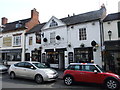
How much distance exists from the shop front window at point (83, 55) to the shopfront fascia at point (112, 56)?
1.79 metres

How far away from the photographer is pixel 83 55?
47.5ft

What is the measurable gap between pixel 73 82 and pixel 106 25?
7.91 metres

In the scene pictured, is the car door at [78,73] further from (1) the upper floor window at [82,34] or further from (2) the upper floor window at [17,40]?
(2) the upper floor window at [17,40]

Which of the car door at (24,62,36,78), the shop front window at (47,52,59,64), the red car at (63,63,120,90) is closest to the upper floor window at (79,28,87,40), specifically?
the shop front window at (47,52,59,64)

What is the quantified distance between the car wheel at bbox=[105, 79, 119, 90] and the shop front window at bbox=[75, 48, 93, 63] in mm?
6516

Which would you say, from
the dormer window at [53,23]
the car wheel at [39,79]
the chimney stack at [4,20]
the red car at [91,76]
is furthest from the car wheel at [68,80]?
the chimney stack at [4,20]

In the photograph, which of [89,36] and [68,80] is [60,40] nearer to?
[89,36]

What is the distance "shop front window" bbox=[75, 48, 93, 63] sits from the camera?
14000mm

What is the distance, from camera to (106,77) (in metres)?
7.51

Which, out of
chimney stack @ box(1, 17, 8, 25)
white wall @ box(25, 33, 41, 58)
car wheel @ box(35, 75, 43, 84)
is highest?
chimney stack @ box(1, 17, 8, 25)

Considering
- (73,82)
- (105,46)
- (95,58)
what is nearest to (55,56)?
(95,58)

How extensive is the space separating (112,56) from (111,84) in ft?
19.7

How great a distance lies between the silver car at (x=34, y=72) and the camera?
29.9 feet

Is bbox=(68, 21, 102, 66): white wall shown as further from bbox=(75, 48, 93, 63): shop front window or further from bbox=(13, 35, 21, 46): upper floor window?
bbox=(13, 35, 21, 46): upper floor window
